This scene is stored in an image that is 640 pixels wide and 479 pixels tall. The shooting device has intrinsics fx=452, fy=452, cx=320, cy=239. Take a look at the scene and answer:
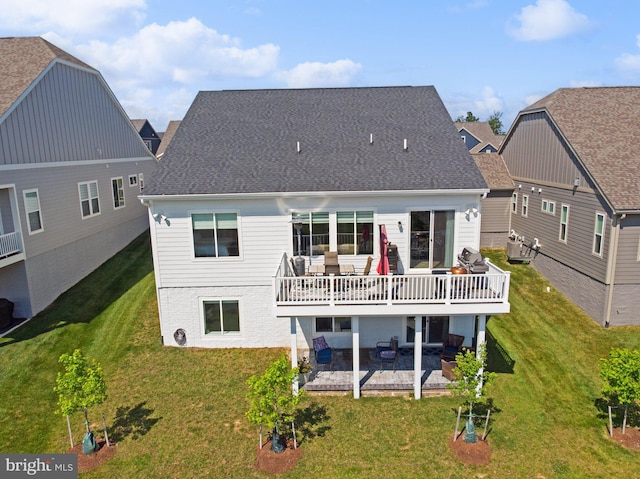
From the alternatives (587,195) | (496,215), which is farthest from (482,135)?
(587,195)

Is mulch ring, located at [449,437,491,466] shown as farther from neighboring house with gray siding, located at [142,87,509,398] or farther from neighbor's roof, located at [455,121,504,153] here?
neighbor's roof, located at [455,121,504,153]

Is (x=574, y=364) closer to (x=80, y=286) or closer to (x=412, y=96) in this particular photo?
(x=412, y=96)

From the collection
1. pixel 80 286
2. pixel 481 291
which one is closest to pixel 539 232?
pixel 481 291

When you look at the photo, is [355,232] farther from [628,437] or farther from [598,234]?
[598,234]

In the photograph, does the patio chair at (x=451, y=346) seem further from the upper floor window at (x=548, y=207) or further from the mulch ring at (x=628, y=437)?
the upper floor window at (x=548, y=207)

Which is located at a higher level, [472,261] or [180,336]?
[472,261]
